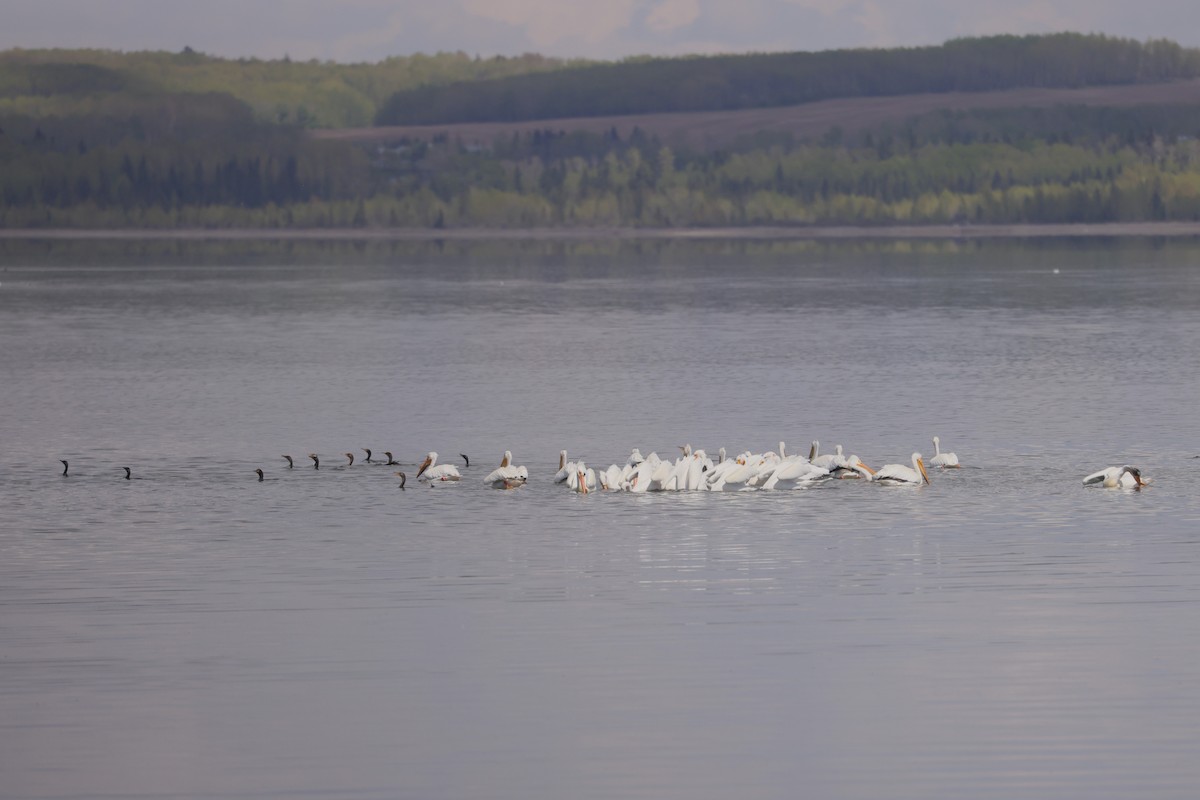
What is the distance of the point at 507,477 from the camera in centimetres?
2830

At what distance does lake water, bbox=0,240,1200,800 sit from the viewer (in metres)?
14.8

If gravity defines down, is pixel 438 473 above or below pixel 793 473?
below

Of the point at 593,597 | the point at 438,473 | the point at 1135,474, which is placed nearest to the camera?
the point at 593,597

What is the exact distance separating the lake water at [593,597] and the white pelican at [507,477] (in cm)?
40

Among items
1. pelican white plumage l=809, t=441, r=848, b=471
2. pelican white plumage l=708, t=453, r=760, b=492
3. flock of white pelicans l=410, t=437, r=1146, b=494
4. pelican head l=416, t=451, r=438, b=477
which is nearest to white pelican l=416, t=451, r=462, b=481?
pelican head l=416, t=451, r=438, b=477

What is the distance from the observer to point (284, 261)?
17088 cm

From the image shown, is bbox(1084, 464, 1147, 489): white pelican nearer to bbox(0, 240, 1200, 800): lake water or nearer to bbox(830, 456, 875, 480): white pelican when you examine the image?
bbox(0, 240, 1200, 800): lake water

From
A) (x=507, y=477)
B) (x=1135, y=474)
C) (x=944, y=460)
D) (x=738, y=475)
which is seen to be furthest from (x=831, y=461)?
(x=507, y=477)

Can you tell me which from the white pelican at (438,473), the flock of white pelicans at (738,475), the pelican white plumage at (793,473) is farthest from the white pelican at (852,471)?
the white pelican at (438,473)

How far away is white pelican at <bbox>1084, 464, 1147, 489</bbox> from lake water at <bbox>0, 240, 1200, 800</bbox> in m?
0.23

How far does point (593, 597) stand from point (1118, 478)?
32.8 ft

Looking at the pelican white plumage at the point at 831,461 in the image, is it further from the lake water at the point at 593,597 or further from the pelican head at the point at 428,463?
the pelican head at the point at 428,463

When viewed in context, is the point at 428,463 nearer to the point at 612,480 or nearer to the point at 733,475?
the point at 612,480

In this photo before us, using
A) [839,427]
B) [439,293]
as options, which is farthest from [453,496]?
[439,293]
